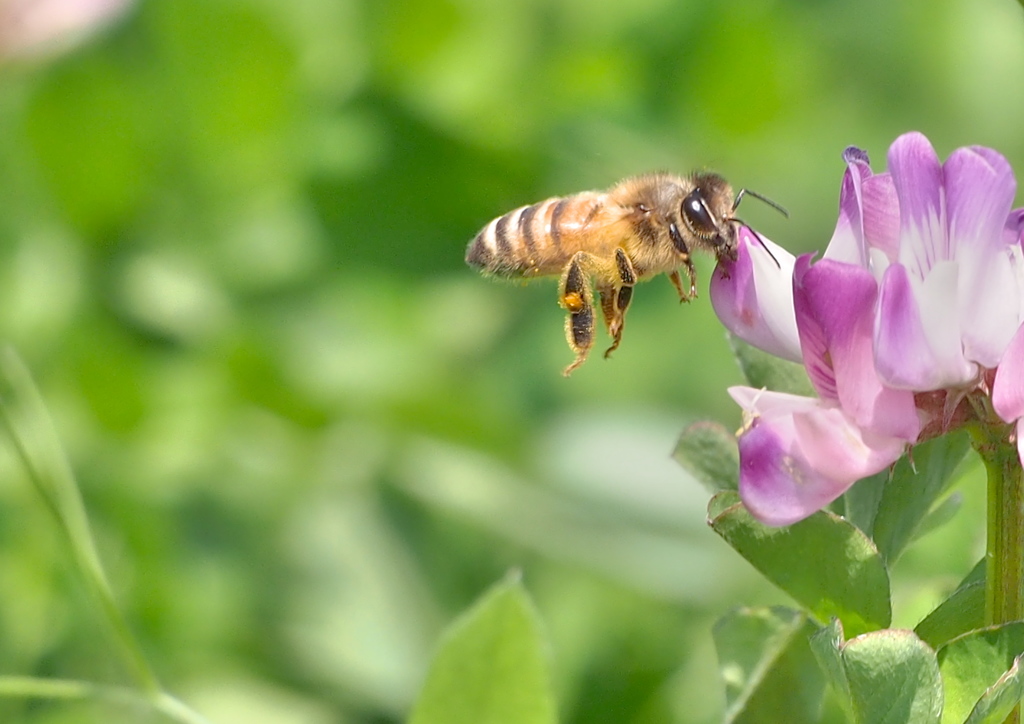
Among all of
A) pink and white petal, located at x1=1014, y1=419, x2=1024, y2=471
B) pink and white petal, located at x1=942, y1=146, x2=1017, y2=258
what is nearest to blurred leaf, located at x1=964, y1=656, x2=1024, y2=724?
pink and white petal, located at x1=1014, y1=419, x2=1024, y2=471

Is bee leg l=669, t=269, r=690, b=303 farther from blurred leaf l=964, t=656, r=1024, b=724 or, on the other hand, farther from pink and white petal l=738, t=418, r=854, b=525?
blurred leaf l=964, t=656, r=1024, b=724

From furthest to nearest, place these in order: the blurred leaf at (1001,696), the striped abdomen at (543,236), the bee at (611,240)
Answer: the striped abdomen at (543,236) < the bee at (611,240) < the blurred leaf at (1001,696)

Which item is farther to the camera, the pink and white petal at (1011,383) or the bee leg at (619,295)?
the bee leg at (619,295)

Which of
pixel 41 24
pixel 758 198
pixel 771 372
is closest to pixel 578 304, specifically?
pixel 758 198

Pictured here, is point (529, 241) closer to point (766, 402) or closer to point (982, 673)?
point (766, 402)

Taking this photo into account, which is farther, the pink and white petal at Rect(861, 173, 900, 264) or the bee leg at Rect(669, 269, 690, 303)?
the bee leg at Rect(669, 269, 690, 303)

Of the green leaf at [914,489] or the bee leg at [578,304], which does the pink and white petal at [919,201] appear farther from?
the bee leg at [578,304]

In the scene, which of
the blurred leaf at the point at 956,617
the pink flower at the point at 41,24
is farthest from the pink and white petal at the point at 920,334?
the pink flower at the point at 41,24

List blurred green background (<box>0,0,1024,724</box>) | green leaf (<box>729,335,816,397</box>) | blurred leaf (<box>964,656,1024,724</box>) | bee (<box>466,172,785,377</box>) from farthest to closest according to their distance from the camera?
blurred green background (<box>0,0,1024,724</box>)
bee (<box>466,172,785,377</box>)
green leaf (<box>729,335,816,397</box>)
blurred leaf (<box>964,656,1024,724</box>)
